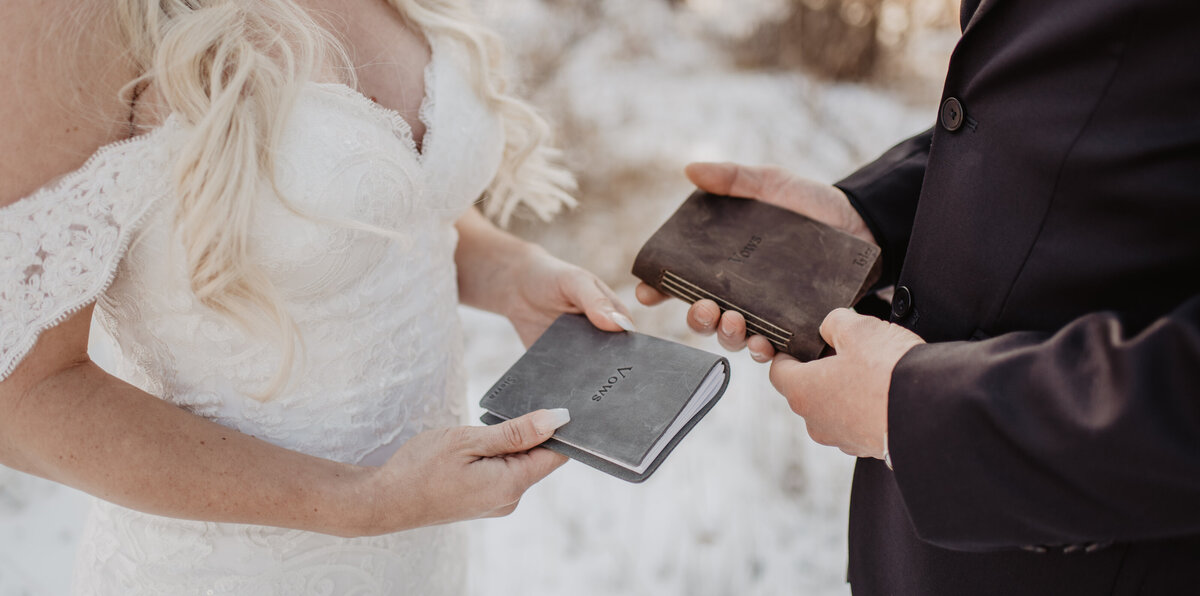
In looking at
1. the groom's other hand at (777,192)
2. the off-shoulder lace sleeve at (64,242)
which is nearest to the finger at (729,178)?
the groom's other hand at (777,192)

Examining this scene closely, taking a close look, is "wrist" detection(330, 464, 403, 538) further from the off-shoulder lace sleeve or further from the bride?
the off-shoulder lace sleeve

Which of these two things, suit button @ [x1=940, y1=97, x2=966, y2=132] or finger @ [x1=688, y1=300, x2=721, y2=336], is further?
finger @ [x1=688, y1=300, x2=721, y2=336]

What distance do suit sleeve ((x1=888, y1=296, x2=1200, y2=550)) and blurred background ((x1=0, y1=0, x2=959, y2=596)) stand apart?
1791 mm

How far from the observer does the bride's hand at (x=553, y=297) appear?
1332 mm

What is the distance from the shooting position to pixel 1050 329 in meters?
0.94

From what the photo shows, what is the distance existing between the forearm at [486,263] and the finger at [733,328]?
0.48 m

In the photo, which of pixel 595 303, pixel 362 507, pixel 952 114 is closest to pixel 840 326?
pixel 952 114

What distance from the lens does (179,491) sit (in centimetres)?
101

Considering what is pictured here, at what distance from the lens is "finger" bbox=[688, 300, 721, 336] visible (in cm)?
132

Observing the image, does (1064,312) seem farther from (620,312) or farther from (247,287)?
(247,287)

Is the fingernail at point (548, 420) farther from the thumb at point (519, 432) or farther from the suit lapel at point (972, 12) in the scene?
the suit lapel at point (972, 12)

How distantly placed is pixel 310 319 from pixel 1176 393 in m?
1.07

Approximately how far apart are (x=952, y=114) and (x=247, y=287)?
0.97 meters

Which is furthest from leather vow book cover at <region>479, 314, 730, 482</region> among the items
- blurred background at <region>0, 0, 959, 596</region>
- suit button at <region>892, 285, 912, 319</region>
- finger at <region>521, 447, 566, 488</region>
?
blurred background at <region>0, 0, 959, 596</region>
